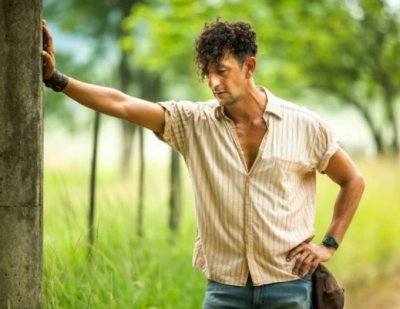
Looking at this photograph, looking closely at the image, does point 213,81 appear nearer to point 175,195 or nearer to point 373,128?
point 175,195

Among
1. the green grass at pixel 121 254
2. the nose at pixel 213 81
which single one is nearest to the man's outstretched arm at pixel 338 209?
the nose at pixel 213 81

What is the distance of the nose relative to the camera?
3.44m

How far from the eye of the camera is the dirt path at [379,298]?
28.2ft

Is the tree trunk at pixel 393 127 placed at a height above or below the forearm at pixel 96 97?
above

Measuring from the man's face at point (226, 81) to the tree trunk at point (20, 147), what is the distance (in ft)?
2.48

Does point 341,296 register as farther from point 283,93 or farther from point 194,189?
point 283,93

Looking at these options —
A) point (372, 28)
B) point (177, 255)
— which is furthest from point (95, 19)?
point (177, 255)

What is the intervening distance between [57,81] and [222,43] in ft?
2.47

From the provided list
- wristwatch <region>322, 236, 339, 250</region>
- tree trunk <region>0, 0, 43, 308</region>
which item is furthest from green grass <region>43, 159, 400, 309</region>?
wristwatch <region>322, 236, 339, 250</region>

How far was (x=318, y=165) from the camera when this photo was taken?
3711mm

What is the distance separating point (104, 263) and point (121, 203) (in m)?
1.35

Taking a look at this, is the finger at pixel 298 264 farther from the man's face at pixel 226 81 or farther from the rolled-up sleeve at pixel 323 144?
the man's face at pixel 226 81

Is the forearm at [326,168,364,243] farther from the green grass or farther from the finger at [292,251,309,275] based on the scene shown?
the green grass

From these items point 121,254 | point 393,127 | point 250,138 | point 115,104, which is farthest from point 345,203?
point 393,127
